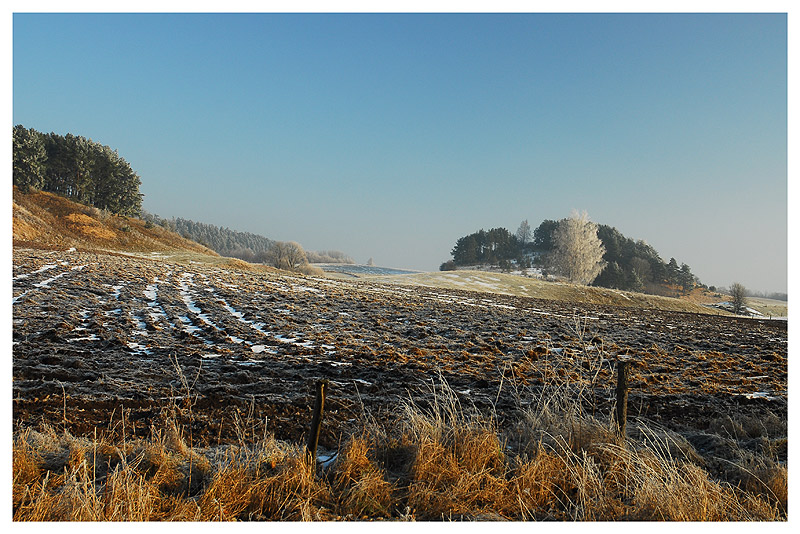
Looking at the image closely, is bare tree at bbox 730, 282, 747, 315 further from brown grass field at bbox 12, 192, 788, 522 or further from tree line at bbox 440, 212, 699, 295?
brown grass field at bbox 12, 192, 788, 522

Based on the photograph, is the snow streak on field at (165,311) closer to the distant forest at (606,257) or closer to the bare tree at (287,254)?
the bare tree at (287,254)

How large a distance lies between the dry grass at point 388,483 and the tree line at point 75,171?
190 feet

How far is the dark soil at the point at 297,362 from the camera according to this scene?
537 cm

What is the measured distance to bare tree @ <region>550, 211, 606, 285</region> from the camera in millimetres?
50969

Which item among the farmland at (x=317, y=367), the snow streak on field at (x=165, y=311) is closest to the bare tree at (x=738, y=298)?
the farmland at (x=317, y=367)

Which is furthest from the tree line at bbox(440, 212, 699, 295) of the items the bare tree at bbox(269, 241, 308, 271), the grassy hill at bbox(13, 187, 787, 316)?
the bare tree at bbox(269, 241, 308, 271)

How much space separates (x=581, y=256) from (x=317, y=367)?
49377mm

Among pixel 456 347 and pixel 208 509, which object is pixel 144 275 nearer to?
pixel 456 347

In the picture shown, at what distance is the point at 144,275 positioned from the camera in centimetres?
2158

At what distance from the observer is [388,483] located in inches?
135

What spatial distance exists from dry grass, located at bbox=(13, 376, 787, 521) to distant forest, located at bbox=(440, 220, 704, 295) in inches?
2340

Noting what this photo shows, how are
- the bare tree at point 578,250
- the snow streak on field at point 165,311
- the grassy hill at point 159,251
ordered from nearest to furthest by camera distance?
the snow streak on field at point 165,311 < the grassy hill at point 159,251 < the bare tree at point 578,250

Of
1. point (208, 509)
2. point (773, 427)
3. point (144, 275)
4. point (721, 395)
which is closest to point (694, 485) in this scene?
point (773, 427)
